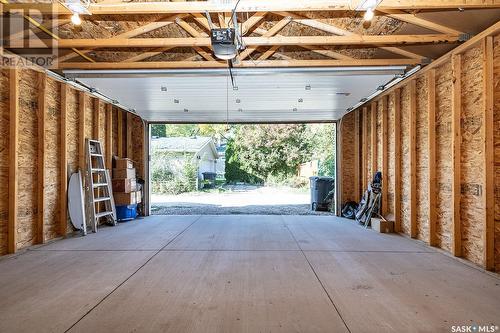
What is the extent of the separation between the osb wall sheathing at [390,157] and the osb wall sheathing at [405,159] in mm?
320

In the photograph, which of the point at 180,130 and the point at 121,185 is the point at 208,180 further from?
the point at 180,130

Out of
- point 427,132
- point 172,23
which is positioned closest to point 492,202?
point 427,132

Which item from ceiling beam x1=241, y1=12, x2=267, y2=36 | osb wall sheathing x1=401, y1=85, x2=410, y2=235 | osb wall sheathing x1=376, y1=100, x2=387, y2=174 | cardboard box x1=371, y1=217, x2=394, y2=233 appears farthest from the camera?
osb wall sheathing x1=376, y1=100, x2=387, y2=174

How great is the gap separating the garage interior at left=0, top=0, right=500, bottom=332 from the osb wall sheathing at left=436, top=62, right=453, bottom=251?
31mm

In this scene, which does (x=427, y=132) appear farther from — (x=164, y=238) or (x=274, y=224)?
(x=164, y=238)

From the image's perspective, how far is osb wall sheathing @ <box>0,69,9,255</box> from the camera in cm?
416

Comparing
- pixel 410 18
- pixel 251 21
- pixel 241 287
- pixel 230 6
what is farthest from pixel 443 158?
pixel 230 6

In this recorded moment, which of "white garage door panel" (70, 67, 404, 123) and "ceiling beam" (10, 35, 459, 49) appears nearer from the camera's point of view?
"ceiling beam" (10, 35, 459, 49)

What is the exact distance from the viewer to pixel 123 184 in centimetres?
711

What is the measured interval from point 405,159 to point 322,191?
3.84 meters

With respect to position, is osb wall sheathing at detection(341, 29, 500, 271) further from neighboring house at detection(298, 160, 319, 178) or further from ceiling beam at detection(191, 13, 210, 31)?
neighboring house at detection(298, 160, 319, 178)

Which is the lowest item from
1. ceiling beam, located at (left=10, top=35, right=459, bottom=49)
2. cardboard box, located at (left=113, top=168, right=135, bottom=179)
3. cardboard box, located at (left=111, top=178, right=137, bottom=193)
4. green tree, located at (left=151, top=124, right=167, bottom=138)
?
cardboard box, located at (left=111, top=178, right=137, bottom=193)

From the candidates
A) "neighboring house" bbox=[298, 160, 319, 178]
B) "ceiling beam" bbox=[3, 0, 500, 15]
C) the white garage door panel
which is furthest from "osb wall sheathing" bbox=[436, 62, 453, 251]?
"neighboring house" bbox=[298, 160, 319, 178]

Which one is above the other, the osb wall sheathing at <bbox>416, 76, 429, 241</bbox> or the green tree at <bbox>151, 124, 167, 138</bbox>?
the green tree at <bbox>151, 124, 167, 138</bbox>
